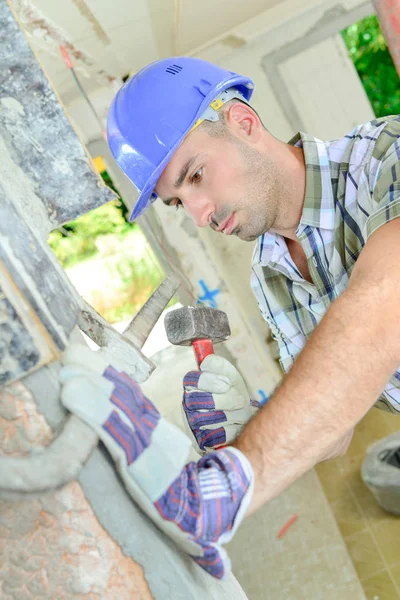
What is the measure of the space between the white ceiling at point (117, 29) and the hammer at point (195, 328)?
1.60m

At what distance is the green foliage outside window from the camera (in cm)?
865

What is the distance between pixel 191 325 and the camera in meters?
1.71

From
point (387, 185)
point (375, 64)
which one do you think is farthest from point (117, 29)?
point (375, 64)

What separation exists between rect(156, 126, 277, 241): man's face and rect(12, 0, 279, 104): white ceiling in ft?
4.16

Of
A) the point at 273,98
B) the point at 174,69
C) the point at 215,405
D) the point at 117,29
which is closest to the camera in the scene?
the point at 215,405

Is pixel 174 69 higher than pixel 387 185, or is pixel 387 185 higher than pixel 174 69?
pixel 174 69

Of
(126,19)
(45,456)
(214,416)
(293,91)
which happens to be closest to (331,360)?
(45,456)

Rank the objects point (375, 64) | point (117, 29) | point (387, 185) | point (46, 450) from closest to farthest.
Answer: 1. point (46, 450)
2. point (387, 185)
3. point (117, 29)
4. point (375, 64)

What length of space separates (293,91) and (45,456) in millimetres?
4601

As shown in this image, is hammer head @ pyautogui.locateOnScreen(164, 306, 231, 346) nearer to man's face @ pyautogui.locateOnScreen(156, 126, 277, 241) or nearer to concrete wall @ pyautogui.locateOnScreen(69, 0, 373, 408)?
man's face @ pyautogui.locateOnScreen(156, 126, 277, 241)

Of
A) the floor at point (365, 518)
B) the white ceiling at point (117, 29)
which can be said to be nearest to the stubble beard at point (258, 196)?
the white ceiling at point (117, 29)

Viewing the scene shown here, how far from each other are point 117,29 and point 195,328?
2280 mm

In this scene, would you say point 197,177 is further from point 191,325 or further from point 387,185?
point 387,185

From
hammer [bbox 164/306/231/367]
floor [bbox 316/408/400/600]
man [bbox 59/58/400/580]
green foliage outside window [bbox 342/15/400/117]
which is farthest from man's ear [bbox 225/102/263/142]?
green foliage outside window [bbox 342/15/400/117]
